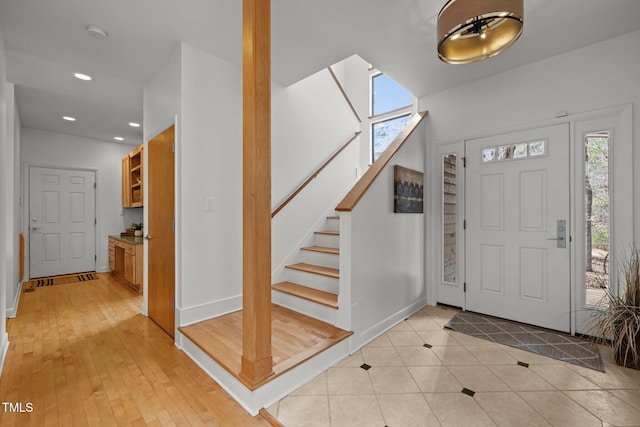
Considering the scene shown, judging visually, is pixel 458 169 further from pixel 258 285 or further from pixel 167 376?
pixel 167 376

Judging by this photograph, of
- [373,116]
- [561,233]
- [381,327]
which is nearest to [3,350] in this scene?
[381,327]

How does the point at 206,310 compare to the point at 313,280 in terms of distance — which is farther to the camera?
the point at 313,280

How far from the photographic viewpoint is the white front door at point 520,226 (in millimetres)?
2740

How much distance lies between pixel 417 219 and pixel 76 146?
6236 mm

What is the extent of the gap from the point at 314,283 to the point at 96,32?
2.98 m

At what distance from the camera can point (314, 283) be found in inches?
117

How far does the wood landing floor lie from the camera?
192 centimetres

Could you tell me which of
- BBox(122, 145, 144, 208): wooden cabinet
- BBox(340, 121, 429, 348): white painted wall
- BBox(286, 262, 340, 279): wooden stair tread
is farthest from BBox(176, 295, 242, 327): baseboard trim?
BBox(122, 145, 144, 208): wooden cabinet

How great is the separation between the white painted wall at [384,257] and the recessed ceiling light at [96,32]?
256 cm

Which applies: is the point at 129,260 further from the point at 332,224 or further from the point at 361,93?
the point at 361,93

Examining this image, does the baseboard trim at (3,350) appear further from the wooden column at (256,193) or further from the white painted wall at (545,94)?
the white painted wall at (545,94)

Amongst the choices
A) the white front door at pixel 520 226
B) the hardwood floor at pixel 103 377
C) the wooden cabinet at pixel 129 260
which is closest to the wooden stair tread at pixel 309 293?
the hardwood floor at pixel 103 377

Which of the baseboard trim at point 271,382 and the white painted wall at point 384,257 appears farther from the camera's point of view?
the white painted wall at point 384,257

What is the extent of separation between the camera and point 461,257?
3375 mm
